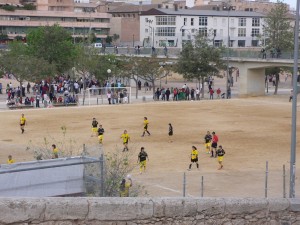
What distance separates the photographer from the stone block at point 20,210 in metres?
8.42

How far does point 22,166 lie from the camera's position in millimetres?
14680

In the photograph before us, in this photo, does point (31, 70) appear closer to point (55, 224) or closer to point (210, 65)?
point (210, 65)

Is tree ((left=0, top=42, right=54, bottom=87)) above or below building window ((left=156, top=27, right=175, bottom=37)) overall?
below

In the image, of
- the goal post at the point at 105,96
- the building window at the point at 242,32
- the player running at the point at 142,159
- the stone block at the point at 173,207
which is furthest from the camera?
the building window at the point at 242,32

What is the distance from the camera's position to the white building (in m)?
121

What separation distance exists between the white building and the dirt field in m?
56.5

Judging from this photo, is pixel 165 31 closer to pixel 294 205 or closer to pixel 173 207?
pixel 294 205

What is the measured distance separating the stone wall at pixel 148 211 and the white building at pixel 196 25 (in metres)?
107

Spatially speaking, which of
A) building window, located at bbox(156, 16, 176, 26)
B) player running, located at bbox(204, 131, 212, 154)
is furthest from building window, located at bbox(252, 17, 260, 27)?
player running, located at bbox(204, 131, 212, 154)

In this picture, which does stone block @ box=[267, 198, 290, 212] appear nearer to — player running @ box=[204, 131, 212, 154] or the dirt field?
the dirt field

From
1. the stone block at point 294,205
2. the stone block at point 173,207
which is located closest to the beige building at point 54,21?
the stone block at point 294,205

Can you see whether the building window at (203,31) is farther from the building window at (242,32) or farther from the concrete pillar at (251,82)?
the building window at (242,32)

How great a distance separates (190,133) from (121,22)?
10175 centimetres

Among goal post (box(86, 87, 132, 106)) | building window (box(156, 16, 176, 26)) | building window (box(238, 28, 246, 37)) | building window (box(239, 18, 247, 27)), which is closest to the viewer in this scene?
goal post (box(86, 87, 132, 106))
